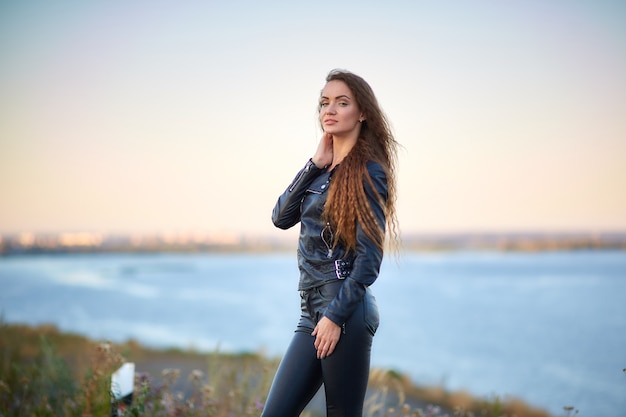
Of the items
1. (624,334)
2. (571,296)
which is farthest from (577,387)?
(571,296)

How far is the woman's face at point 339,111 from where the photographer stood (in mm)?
2590

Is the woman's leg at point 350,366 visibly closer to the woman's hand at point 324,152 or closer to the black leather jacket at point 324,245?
the black leather jacket at point 324,245

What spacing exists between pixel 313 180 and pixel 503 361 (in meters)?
23.9

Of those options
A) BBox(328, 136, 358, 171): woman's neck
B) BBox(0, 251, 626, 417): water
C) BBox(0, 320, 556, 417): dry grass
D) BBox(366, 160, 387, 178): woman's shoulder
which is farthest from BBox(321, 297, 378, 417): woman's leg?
BBox(0, 251, 626, 417): water

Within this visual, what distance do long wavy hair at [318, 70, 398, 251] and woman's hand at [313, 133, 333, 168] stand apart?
103 mm

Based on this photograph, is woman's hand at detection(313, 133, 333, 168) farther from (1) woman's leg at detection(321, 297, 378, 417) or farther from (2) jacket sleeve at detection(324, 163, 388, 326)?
(1) woman's leg at detection(321, 297, 378, 417)

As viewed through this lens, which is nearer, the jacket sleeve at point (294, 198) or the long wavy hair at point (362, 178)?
the long wavy hair at point (362, 178)

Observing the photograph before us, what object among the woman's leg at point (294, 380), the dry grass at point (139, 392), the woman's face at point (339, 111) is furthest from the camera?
the dry grass at point (139, 392)

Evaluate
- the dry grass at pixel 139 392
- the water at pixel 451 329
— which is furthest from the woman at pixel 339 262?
the water at pixel 451 329

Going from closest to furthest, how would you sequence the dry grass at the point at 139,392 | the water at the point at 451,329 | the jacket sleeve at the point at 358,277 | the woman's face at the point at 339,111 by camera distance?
the jacket sleeve at the point at 358,277
the woman's face at the point at 339,111
the dry grass at the point at 139,392
the water at the point at 451,329

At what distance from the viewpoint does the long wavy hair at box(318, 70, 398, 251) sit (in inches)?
92.7

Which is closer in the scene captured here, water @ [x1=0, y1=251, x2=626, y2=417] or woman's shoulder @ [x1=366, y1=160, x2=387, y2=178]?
woman's shoulder @ [x1=366, y1=160, x2=387, y2=178]

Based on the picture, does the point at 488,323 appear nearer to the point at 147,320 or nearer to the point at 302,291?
the point at 147,320

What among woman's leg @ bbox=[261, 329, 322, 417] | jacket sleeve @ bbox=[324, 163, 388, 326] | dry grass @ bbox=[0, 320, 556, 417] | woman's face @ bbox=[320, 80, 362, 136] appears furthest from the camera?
dry grass @ bbox=[0, 320, 556, 417]
